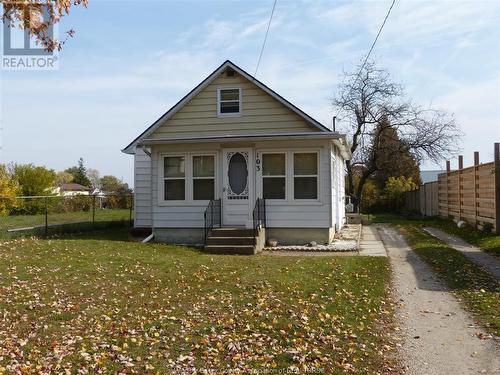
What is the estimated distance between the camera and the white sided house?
14125 millimetres

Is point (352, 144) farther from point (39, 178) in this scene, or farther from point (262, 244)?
point (262, 244)

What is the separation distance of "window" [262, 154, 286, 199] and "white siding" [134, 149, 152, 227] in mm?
5499

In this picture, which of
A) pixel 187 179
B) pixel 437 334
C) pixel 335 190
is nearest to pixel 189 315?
pixel 437 334

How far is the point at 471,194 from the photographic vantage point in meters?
17.8

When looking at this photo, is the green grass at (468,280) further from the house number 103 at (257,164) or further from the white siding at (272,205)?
the house number 103 at (257,164)

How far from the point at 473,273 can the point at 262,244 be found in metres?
5.74

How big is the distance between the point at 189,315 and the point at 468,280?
5608 mm

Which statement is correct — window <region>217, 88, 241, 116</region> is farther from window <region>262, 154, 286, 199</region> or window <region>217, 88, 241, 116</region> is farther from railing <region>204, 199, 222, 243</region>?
railing <region>204, 199, 222, 243</region>

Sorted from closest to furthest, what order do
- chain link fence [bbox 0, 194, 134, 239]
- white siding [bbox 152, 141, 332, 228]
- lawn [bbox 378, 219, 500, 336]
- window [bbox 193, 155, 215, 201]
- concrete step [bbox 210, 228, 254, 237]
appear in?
lawn [bbox 378, 219, 500, 336] → concrete step [bbox 210, 228, 254, 237] → white siding [bbox 152, 141, 332, 228] → window [bbox 193, 155, 215, 201] → chain link fence [bbox 0, 194, 134, 239]

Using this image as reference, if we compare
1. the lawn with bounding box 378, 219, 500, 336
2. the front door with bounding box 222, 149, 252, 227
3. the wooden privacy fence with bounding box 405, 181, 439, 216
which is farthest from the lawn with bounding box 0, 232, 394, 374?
the wooden privacy fence with bounding box 405, 181, 439, 216

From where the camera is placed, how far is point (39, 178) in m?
33.2

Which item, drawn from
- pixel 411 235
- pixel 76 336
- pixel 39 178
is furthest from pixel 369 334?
pixel 39 178

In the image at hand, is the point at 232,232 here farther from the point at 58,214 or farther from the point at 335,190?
the point at 58,214

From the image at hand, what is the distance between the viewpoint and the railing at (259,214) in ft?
45.2
